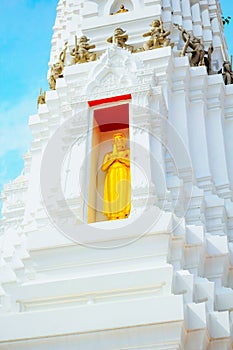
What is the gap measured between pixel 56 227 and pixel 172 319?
3.11 metres

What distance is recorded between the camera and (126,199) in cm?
1130

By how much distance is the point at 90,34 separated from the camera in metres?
16.6

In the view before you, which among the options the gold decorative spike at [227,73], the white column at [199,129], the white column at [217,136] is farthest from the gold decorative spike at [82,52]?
the gold decorative spike at [227,73]

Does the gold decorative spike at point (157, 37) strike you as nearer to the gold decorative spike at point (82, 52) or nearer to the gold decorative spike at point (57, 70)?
the gold decorative spike at point (82, 52)

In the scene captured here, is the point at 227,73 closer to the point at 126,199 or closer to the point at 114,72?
the point at 114,72

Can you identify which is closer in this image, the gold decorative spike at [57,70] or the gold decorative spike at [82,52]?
the gold decorative spike at [82,52]

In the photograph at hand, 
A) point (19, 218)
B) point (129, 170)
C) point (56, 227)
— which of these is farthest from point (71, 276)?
point (19, 218)

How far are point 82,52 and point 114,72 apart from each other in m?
2.49

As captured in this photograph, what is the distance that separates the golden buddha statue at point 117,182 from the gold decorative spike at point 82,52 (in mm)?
3622

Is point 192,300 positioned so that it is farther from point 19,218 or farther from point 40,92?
point 40,92

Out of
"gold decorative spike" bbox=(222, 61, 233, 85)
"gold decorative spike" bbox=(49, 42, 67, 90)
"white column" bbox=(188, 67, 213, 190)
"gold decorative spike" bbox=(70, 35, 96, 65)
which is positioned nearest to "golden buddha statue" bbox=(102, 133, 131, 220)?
"white column" bbox=(188, 67, 213, 190)

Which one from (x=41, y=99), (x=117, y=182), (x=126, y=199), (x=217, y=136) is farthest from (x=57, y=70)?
(x=126, y=199)

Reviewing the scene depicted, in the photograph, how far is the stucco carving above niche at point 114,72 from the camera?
42.3ft

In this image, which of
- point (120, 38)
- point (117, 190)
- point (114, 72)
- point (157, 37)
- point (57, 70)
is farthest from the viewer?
point (57, 70)
